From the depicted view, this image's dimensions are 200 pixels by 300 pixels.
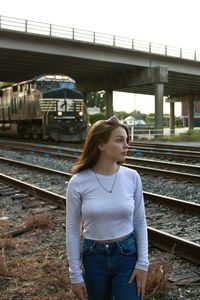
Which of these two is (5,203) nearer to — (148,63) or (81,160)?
(81,160)

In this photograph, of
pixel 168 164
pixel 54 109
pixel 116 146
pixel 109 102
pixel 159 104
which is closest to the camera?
pixel 116 146

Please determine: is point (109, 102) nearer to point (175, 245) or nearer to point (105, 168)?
point (175, 245)

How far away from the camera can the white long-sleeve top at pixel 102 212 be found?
285cm

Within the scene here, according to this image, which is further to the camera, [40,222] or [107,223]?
[40,222]

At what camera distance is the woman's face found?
293 cm

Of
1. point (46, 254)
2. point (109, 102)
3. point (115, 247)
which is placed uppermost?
point (109, 102)

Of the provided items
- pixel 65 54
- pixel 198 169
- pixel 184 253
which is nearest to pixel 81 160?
pixel 184 253

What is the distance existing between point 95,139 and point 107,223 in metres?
0.53

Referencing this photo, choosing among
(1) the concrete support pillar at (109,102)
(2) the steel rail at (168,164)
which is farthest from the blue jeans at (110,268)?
(1) the concrete support pillar at (109,102)

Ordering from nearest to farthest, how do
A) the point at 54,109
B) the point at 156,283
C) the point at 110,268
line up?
the point at 110,268, the point at 156,283, the point at 54,109

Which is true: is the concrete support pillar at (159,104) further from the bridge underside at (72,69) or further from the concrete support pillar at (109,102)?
the concrete support pillar at (109,102)

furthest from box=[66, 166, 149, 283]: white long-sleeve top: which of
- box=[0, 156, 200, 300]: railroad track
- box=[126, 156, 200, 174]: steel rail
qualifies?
box=[126, 156, 200, 174]: steel rail

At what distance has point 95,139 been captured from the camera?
298cm

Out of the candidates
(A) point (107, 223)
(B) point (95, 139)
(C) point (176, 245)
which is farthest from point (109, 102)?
(A) point (107, 223)
